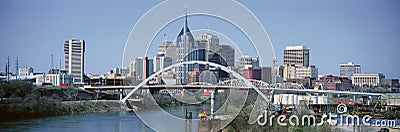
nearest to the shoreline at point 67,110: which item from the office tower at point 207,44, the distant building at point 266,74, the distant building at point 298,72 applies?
the office tower at point 207,44

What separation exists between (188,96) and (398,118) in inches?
452

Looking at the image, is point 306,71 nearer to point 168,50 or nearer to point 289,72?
point 289,72

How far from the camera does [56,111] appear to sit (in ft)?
42.7

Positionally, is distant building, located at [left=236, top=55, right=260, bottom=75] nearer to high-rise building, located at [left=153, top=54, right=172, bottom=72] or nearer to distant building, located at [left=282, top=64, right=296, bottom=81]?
high-rise building, located at [left=153, top=54, right=172, bottom=72]

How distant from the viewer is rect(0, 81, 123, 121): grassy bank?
38.0ft

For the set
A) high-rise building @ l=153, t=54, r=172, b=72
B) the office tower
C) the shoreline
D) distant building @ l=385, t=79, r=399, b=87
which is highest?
the office tower

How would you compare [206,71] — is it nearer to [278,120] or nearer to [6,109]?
[6,109]

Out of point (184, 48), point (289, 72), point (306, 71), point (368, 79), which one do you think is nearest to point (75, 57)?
point (289, 72)

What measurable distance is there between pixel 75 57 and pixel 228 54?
77.9ft

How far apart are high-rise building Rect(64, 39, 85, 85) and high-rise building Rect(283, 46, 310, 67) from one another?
1403 centimetres

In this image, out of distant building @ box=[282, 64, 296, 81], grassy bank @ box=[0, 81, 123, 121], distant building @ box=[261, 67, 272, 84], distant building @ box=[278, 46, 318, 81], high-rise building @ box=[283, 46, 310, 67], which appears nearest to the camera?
grassy bank @ box=[0, 81, 123, 121]

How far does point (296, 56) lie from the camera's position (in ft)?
106

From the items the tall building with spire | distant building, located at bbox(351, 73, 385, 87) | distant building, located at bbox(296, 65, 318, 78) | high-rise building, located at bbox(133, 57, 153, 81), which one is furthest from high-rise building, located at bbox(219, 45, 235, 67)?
distant building, located at bbox(296, 65, 318, 78)

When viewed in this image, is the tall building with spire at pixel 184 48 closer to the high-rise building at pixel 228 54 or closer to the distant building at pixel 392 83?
the high-rise building at pixel 228 54
